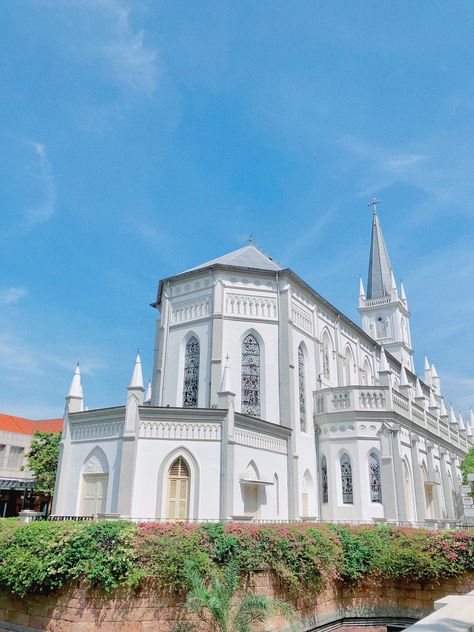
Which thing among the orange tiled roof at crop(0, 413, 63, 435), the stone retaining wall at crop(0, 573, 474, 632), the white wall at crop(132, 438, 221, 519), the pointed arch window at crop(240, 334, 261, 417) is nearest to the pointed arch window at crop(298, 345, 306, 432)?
the pointed arch window at crop(240, 334, 261, 417)

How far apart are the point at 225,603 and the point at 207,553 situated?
4.45ft

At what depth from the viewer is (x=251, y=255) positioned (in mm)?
30234

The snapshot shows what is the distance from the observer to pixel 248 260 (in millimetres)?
29297

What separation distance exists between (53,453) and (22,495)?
1410 centimetres

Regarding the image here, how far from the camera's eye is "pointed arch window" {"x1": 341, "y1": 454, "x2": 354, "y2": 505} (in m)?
24.9

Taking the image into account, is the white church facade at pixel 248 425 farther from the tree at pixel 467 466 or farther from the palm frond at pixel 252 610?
the palm frond at pixel 252 610

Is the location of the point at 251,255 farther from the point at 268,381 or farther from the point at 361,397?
the point at 361,397

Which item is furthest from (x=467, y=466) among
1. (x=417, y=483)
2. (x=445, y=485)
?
(x=417, y=483)

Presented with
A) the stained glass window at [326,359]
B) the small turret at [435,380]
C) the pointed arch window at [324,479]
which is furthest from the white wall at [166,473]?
the small turret at [435,380]

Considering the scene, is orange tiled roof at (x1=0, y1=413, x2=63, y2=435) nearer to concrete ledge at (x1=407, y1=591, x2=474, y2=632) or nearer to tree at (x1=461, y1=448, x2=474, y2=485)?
tree at (x1=461, y1=448, x2=474, y2=485)

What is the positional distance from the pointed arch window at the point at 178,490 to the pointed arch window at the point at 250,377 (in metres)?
5.38

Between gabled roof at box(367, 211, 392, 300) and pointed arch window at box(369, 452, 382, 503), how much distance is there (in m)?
39.7

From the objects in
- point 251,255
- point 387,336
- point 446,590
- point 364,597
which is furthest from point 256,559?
point 387,336

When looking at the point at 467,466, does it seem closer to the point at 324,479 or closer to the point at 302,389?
the point at 324,479
